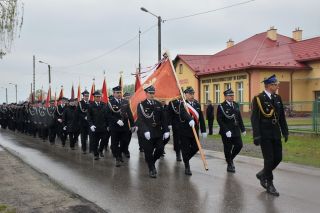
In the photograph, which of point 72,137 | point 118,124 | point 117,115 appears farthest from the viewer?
point 72,137

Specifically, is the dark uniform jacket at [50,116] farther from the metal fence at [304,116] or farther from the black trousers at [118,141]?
the metal fence at [304,116]

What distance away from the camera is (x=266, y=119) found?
743 cm

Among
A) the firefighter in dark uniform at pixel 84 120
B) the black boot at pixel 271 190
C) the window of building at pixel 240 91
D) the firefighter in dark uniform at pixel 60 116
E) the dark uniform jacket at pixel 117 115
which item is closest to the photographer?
the black boot at pixel 271 190

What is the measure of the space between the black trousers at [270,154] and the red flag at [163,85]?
3234 millimetres

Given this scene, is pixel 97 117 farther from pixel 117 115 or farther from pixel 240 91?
pixel 240 91

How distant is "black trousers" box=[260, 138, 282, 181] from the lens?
7.29 metres

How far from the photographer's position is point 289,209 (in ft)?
20.2

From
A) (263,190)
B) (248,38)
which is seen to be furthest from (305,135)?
(248,38)

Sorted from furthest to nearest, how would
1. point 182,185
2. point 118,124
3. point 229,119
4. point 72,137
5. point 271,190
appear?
1. point 72,137
2. point 118,124
3. point 229,119
4. point 182,185
5. point 271,190

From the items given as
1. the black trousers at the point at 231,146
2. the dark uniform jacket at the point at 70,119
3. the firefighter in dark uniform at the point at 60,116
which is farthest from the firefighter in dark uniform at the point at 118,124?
the firefighter in dark uniform at the point at 60,116

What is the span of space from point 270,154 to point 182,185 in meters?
1.68

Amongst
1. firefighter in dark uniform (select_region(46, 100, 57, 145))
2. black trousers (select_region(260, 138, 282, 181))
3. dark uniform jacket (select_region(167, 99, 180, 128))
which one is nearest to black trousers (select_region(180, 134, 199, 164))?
dark uniform jacket (select_region(167, 99, 180, 128))

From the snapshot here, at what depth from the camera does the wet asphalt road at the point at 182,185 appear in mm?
6465

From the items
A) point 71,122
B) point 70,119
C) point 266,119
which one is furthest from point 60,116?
point 266,119
